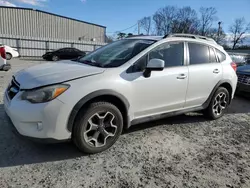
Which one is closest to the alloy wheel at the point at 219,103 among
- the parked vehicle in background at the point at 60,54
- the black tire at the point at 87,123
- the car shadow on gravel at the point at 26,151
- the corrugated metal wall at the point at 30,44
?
the black tire at the point at 87,123

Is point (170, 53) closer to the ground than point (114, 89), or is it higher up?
higher up

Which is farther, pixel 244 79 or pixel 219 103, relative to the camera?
pixel 244 79

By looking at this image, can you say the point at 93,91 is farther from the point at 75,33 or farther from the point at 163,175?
the point at 75,33

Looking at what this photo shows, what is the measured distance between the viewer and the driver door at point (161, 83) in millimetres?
3219

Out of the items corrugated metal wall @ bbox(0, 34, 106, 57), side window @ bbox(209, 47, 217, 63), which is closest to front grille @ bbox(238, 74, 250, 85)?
side window @ bbox(209, 47, 217, 63)

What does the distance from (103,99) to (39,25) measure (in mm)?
29717

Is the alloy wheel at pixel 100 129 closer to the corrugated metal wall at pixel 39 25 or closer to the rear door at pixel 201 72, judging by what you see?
the rear door at pixel 201 72

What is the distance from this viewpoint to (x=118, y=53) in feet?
11.9

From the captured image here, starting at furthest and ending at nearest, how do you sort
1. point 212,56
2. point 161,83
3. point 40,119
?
point 212,56, point 161,83, point 40,119

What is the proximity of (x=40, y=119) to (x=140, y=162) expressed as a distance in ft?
4.58

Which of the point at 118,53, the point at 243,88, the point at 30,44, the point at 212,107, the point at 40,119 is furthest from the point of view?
the point at 30,44

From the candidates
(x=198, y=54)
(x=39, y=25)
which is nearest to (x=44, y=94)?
(x=198, y=54)

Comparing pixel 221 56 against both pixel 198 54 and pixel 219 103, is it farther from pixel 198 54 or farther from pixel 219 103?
pixel 219 103

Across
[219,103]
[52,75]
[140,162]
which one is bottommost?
[140,162]
